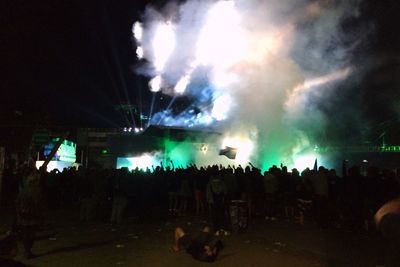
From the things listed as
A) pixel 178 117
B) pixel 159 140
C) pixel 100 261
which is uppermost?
pixel 178 117

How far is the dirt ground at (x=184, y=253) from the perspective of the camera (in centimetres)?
873

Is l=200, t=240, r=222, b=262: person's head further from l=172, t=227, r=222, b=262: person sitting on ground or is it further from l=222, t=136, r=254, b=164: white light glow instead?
l=222, t=136, r=254, b=164: white light glow

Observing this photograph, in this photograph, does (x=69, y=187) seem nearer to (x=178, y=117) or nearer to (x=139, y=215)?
(x=139, y=215)

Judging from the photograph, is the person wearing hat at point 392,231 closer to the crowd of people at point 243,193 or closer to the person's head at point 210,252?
the person's head at point 210,252

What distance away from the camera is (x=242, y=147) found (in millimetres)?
30438

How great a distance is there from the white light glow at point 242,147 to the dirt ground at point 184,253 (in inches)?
638

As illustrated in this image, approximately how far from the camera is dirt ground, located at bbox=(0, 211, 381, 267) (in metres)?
8.73

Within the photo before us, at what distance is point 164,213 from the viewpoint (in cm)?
1706

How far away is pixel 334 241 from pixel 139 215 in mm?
6886

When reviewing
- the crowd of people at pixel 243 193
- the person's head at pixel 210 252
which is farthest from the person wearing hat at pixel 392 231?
the crowd of people at pixel 243 193

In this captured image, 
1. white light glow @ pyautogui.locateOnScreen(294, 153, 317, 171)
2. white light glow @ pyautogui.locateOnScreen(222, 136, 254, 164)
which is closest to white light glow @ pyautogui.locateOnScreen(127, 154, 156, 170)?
white light glow @ pyautogui.locateOnScreen(222, 136, 254, 164)

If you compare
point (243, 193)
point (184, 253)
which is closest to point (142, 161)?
point (243, 193)

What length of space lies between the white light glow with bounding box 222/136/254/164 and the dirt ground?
16.2 meters

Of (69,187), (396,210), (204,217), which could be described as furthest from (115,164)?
(396,210)
